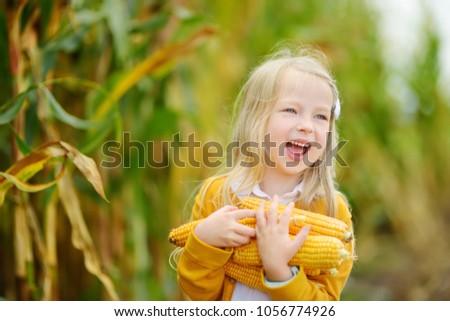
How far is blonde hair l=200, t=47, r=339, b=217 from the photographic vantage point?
0.90 m

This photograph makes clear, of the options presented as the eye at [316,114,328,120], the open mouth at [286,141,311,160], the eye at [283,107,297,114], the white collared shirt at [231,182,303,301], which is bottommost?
the white collared shirt at [231,182,303,301]

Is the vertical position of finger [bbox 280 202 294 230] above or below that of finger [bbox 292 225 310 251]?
above

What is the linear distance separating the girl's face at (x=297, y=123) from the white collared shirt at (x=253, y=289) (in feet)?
0.10

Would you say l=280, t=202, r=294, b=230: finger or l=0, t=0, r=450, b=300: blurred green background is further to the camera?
l=0, t=0, r=450, b=300: blurred green background

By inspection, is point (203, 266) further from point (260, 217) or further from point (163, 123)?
point (163, 123)

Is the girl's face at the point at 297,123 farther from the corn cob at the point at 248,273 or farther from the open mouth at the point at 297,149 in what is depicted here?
the corn cob at the point at 248,273

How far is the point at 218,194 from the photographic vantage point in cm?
91

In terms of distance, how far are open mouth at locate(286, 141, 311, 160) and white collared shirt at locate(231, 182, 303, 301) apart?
50 mm

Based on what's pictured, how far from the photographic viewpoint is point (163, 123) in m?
1.62

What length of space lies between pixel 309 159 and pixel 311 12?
5.67 ft

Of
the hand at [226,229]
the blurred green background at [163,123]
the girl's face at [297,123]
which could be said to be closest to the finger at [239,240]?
the hand at [226,229]

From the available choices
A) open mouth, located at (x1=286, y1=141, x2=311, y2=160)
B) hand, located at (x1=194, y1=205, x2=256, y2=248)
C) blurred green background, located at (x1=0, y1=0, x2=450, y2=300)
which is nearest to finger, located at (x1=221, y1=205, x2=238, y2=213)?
hand, located at (x1=194, y1=205, x2=256, y2=248)

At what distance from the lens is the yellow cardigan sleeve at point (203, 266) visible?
2.74ft

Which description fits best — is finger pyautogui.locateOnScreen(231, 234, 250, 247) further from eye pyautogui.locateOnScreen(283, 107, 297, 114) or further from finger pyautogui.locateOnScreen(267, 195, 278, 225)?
eye pyautogui.locateOnScreen(283, 107, 297, 114)
